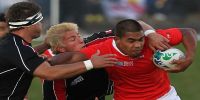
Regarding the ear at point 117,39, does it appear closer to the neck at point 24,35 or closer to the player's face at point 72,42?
the player's face at point 72,42

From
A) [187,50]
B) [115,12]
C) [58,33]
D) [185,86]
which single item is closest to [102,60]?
[58,33]

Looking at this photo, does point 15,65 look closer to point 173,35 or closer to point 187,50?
point 173,35

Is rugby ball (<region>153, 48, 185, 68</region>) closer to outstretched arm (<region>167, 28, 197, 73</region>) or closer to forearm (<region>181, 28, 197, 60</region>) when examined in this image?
outstretched arm (<region>167, 28, 197, 73</region>)

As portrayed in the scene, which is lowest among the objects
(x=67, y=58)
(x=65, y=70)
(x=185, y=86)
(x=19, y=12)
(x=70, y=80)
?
(x=185, y=86)

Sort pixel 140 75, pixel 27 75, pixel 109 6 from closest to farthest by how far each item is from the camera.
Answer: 1. pixel 27 75
2. pixel 140 75
3. pixel 109 6

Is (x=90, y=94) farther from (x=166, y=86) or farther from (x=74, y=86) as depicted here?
(x=166, y=86)

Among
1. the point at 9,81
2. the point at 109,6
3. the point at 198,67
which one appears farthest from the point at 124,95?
the point at 109,6

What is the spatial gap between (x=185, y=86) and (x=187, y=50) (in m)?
6.77

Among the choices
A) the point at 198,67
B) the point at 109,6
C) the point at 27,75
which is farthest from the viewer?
the point at 109,6

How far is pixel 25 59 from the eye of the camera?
816cm

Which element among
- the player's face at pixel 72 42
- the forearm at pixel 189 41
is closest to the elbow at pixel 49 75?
the player's face at pixel 72 42

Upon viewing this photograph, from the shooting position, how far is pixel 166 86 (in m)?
9.43

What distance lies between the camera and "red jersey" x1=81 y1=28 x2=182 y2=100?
9.04 m

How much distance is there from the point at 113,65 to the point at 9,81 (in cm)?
120
